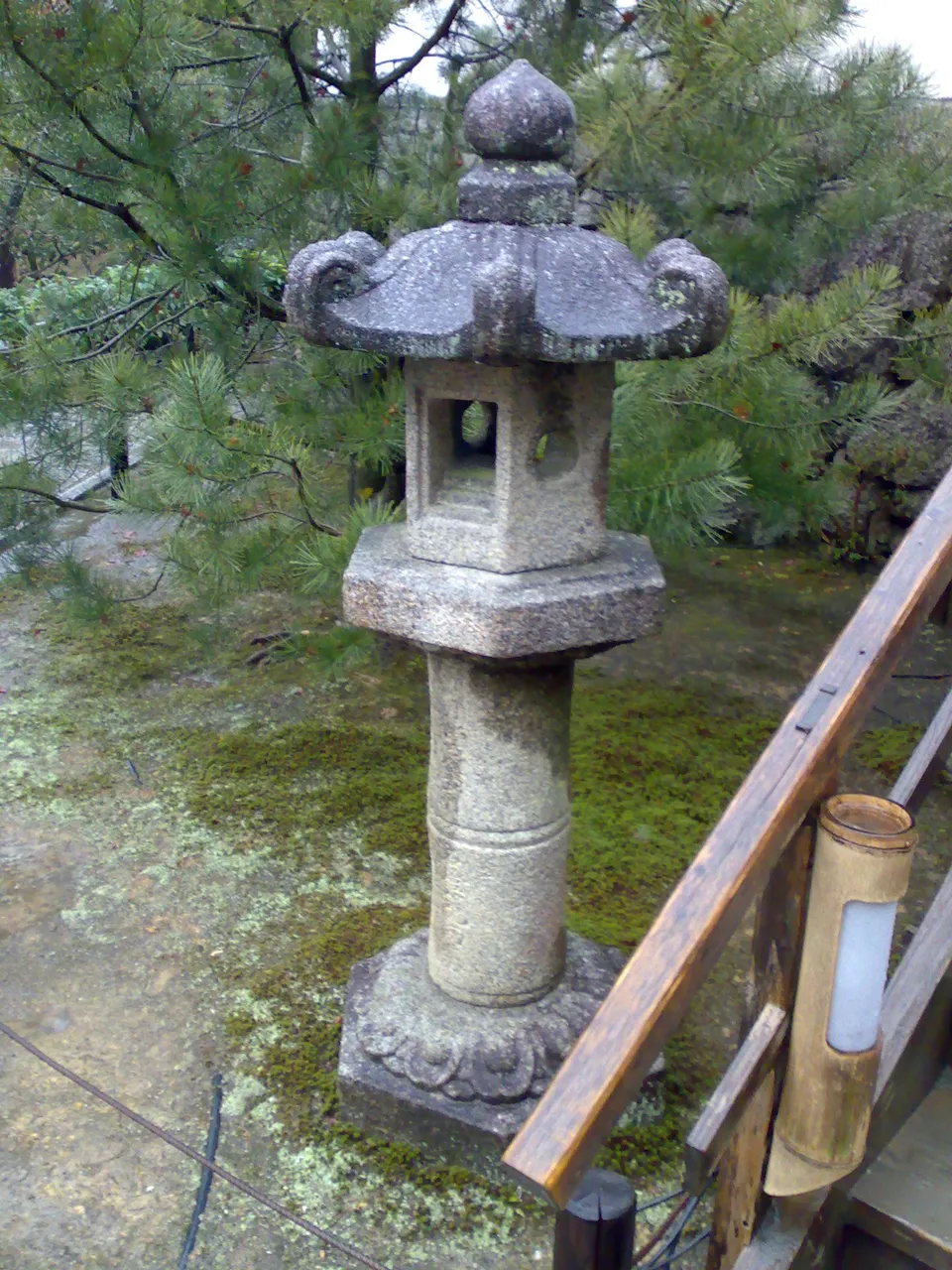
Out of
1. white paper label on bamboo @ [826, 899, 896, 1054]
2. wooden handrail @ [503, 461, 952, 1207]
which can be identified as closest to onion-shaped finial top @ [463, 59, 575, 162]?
wooden handrail @ [503, 461, 952, 1207]

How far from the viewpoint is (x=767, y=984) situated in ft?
4.03

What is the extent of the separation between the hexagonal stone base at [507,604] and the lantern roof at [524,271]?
463 millimetres

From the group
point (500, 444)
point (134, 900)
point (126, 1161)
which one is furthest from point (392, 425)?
point (126, 1161)

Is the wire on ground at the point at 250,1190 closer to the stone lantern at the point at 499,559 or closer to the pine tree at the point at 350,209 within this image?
the stone lantern at the point at 499,559

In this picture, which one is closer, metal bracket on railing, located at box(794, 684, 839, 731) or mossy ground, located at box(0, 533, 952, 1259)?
metal bracket on railing, located at box(794, 684, 839, 731)

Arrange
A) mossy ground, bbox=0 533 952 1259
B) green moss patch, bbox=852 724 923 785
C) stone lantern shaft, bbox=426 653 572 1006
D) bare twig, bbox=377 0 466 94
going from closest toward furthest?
stone lantern shaft, bbox=426 653 572 1006 → mossy ground, bbox=0 533 952 1259 → bare twig, bbox=377 0 466 94 → green moss patch, bbox=852 724 923 785

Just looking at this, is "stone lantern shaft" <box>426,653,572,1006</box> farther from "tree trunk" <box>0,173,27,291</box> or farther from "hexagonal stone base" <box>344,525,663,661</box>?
"tree trunk" <box>0,173,27,291</box>

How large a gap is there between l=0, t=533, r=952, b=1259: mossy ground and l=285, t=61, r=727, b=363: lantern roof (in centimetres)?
164

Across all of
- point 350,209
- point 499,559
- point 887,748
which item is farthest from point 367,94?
point 887,748

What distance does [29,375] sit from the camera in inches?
137

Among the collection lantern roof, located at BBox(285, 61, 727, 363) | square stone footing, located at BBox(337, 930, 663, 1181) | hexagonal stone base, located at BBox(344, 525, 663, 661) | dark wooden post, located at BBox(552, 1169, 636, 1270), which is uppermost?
lantern roof, located at BBox(285, 61, 727, 363)

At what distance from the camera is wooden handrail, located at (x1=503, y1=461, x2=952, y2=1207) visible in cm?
91

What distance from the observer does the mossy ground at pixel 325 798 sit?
2.71 meters

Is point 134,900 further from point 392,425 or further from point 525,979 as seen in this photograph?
point 392,425
